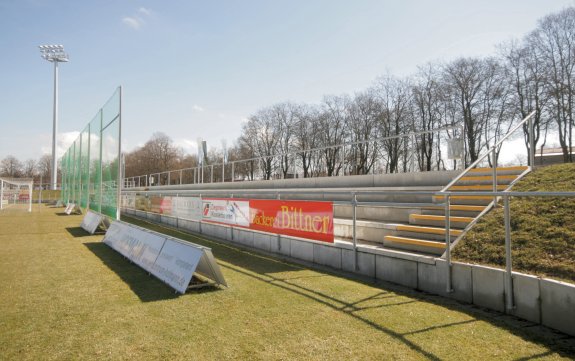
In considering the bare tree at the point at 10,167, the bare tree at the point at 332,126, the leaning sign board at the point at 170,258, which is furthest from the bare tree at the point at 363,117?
the bare tree at the point at 10,167

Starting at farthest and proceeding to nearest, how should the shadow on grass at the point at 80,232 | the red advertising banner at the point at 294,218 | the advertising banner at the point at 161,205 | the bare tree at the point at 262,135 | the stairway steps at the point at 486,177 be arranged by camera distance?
the bare tree at the point at 262,135
the advertising banner at the point at 161,205
the shadow on grass at the point at 80,232
the stairway steps at the point at 486,177
the red advertising banner at the point at 294,218

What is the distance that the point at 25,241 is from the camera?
11328mm

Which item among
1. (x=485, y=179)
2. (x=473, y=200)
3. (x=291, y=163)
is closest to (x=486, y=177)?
(x=485, y=179)

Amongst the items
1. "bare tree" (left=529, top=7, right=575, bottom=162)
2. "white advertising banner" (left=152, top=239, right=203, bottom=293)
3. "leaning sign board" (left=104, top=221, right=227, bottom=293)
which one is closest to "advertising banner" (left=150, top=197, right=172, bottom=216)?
"leaning sign board" (left=104, top=221, right=227, bottom=293)

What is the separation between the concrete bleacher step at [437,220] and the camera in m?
6.71

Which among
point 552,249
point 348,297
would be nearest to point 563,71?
point 552,249

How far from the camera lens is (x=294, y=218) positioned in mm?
8281

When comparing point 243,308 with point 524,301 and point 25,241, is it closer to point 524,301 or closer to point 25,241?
point 524,301

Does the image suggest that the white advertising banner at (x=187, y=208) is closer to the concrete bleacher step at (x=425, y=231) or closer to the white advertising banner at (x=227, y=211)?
the white advertising banner at (x=227, y=211)

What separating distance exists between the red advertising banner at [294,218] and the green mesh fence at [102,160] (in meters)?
5.35

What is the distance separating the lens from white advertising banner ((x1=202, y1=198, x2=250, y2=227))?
33.3 feet

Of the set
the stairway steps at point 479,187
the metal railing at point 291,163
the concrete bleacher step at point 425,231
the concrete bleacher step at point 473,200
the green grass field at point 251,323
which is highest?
the metal railing at point 291,163

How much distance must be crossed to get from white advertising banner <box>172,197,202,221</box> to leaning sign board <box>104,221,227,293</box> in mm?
Result: 3857

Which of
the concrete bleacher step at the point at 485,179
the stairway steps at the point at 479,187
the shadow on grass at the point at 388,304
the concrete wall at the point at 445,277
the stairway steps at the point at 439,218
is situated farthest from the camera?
the concrete bleacher step at the point at 485,179
